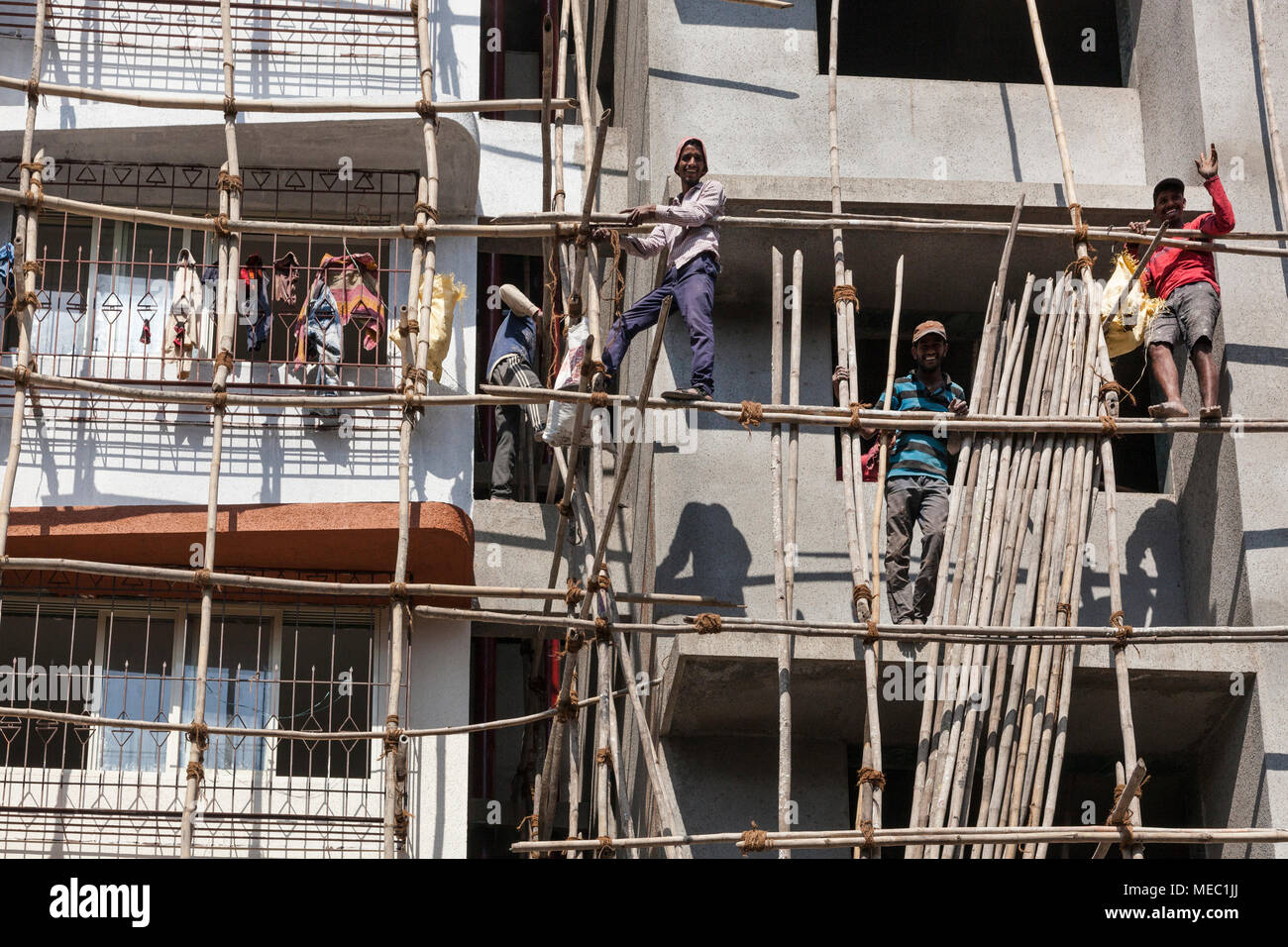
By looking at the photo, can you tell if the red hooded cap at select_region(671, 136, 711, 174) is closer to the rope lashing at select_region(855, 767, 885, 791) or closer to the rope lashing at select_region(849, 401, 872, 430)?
the rope lashing at select_region(849, 401, 872, 430)

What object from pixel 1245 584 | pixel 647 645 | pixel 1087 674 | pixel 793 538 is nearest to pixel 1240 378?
pixel 1245 584

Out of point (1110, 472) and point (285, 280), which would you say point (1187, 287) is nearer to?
point (1110, 472)

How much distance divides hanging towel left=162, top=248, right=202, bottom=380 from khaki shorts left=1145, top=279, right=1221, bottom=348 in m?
5.66

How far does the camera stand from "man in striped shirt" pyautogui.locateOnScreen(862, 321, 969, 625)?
38.5 ft

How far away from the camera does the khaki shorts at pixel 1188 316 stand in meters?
12.2

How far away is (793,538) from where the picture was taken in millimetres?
11359

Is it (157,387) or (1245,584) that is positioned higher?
(157,387)

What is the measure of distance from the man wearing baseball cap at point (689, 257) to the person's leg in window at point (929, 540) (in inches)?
53.3

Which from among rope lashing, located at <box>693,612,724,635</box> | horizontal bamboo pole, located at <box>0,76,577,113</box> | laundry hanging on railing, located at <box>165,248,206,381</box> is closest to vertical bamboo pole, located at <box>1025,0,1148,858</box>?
rope lashing, located at <box>693,612,724,635</box>

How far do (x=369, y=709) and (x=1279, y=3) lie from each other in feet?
22.9

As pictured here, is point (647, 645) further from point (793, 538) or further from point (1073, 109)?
point (1073, 109)
